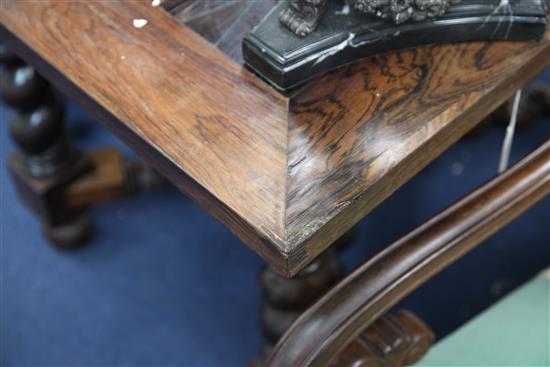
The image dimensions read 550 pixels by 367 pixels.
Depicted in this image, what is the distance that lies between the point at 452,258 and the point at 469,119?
0.17 m

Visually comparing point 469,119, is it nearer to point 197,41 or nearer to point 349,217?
point 349,217

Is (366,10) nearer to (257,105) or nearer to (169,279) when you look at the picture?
(257,105)

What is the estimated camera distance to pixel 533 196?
0.78 m

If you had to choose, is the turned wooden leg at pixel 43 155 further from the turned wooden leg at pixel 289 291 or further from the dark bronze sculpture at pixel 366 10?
the dark bronze sculpture at pixel 366 10

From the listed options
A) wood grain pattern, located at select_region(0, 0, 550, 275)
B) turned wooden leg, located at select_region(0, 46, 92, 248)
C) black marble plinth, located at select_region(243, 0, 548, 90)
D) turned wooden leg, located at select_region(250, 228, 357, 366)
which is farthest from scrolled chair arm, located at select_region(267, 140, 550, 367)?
turned wooden leg, located at select_region(0, 46, 92, 248)

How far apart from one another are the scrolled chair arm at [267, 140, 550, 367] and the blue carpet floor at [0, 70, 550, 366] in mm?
649

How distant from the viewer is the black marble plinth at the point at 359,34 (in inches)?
32.1

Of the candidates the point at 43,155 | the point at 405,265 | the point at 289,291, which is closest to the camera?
the point at 405,265

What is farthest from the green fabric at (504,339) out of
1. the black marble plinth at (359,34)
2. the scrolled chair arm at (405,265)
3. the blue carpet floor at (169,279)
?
the blue carpet floor at (169,279)

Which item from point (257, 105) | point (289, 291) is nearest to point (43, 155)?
point (289, 291)

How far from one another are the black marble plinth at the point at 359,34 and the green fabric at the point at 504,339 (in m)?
0.32

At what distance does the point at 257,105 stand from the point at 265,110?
0.04ft

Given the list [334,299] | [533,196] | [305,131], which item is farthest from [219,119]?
[533,196]

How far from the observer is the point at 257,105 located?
2.67 feet
